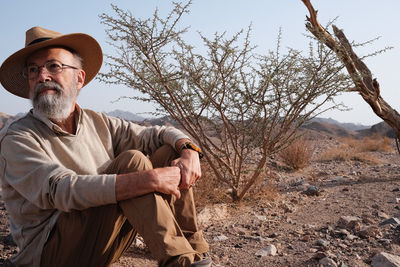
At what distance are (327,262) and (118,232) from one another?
1515 millimetres

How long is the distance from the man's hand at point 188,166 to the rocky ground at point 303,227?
873mm

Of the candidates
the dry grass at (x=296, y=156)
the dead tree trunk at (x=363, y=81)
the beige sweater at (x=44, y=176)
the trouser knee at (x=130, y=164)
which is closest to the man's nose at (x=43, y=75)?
the beige sweater at (x=44, y=176)

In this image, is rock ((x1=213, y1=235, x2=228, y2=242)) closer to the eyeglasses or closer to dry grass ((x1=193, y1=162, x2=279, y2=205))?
dry grass ((x1=193, y1=162, x2=279, y2=205))

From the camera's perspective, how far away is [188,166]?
7.72 ft

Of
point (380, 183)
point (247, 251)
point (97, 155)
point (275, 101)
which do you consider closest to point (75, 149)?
point (97, 155)

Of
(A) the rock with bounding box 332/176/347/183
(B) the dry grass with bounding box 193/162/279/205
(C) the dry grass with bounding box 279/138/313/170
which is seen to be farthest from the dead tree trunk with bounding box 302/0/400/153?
(B) the dry grass with bounding box 193/162/279/205

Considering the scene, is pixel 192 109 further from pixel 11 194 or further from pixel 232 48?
pixel 11 194

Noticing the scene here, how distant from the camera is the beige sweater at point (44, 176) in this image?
1.92 meters

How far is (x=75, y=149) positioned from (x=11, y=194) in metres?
0.45

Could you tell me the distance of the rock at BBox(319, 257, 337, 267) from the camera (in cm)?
265

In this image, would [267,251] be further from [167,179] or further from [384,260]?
[167,179]

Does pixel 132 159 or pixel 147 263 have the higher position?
pixel 132 159

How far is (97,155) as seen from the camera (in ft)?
8.37

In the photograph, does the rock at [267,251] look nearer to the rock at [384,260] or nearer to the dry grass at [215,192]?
the rock at [384,260]
